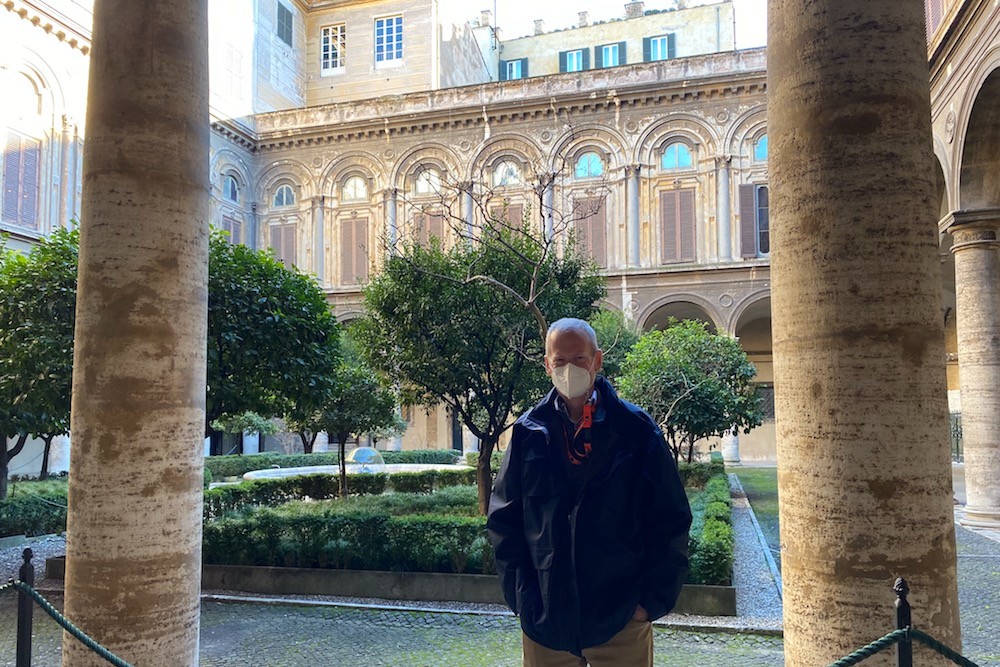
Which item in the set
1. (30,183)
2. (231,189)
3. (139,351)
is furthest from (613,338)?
(139,351)

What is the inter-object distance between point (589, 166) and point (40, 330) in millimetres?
21274

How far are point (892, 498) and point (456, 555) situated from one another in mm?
5225

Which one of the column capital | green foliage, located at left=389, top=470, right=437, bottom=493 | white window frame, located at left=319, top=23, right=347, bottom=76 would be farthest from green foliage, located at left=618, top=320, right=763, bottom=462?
white window frame, located at left=319, top=23, right=347, bottom=76

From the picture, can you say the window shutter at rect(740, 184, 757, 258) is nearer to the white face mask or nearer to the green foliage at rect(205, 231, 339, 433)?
the green foliage at rect(205, 231, 339, 433)

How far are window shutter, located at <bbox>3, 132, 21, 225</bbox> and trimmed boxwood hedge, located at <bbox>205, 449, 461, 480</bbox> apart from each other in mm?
7748

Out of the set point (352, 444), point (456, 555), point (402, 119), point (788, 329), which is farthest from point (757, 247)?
point (788, 329)

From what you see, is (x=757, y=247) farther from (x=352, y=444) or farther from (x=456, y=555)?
(x=456, y=555)

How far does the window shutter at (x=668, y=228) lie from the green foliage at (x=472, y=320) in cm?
1523

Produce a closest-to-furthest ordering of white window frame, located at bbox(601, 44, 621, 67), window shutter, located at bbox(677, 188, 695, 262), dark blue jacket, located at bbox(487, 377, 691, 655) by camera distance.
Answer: dark blue jacket, located at bbox(487, 377, 691, 655), window shutter, located at bbox(677, 188, 695, 262), white window frame, located at bbox(601, 44, 621, 67)

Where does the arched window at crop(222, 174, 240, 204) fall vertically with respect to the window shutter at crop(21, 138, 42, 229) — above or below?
above

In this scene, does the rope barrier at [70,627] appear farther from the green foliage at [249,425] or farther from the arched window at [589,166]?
the arched window at [589,166]

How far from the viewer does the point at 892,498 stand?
2.26 m

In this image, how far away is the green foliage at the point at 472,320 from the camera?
32.6 feet

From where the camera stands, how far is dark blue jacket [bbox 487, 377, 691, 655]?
93.6 inches
